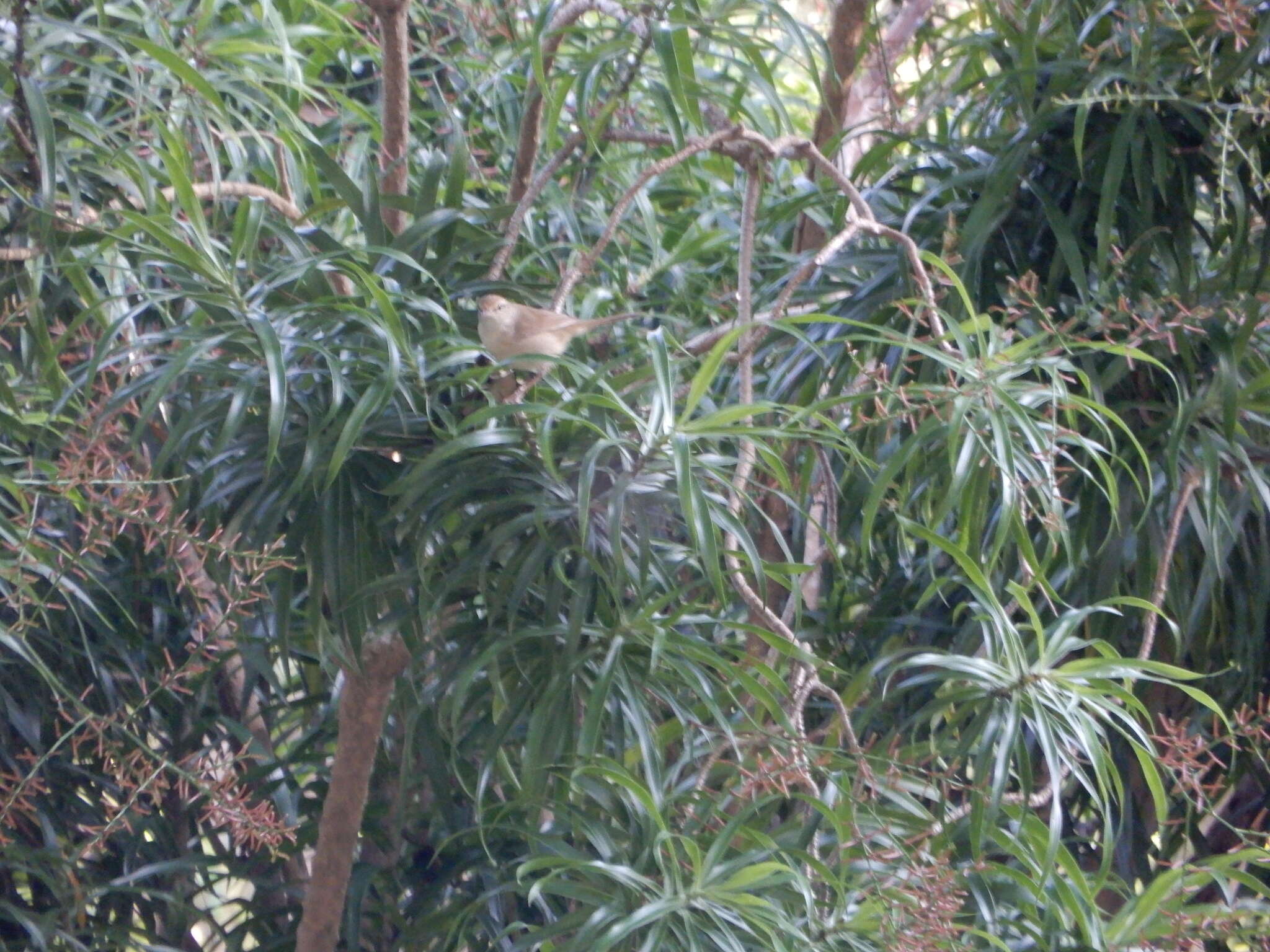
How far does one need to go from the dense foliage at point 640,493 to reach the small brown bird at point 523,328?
0.03m

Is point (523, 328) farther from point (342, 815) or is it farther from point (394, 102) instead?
point (342, 815)

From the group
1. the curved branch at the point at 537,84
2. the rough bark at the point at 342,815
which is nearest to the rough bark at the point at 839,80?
the curved branch at the point at 537,84

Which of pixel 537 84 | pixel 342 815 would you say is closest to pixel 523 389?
pixel 537 84

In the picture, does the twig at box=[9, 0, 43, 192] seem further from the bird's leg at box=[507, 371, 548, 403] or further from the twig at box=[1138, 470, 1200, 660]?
the twig at box=[1138, 470, 1200, 660]

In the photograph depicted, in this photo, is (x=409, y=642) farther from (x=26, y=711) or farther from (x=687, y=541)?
(x=26, y=711)

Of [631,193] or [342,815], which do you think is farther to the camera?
[342,815]

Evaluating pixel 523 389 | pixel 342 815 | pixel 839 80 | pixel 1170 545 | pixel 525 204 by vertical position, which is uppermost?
pixel 839 80

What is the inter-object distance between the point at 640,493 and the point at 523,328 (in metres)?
0.23

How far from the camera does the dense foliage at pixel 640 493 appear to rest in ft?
3.05

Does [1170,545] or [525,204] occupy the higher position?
[525,204]

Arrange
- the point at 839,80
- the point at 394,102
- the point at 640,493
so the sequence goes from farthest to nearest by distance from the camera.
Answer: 1. the point at 839,80
2. the point at 394,102
3. the point at 640,493

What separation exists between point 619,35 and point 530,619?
0.52 meters

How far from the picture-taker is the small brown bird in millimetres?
1025

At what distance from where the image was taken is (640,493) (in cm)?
93
